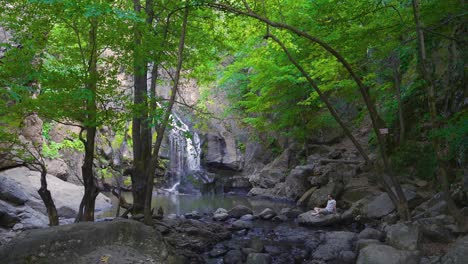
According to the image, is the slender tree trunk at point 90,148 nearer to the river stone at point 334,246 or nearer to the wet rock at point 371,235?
the river stone at point 334,246

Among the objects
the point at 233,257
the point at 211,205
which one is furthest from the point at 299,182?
the point at 233,257

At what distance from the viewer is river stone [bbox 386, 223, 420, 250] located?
610 centimetres

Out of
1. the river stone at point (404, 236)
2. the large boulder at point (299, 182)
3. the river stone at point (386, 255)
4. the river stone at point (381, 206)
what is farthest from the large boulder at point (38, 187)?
the river stone at point (381, 206)

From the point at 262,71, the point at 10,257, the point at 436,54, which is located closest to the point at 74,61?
the point at 10,257

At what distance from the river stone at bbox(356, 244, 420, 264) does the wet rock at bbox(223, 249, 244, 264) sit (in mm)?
2506

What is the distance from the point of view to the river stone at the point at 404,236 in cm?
610

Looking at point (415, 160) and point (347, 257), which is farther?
point (415, 160)

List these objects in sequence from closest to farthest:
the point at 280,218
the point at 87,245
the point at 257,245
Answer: the point at 87,245
the point at 257,245
the point at 280,218

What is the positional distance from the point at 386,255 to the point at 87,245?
4876 millimetres

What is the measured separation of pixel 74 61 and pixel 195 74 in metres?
5.02

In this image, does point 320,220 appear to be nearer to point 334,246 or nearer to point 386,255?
point 334,246

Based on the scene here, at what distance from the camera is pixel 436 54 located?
1072cm

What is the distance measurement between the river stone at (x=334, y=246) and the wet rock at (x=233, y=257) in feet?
5.46

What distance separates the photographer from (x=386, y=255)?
225 inches
